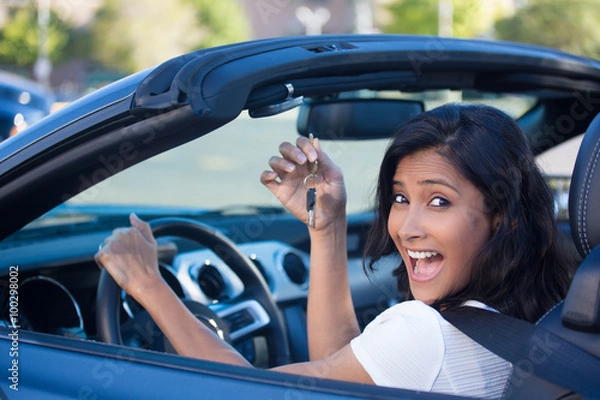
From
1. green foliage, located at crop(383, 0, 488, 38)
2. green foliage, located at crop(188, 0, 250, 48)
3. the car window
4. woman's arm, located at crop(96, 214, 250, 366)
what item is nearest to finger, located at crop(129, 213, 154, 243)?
woman's arm, located at crop(96, 214, 250, 366)

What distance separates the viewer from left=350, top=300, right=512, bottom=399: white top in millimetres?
1552

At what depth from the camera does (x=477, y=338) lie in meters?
1.55

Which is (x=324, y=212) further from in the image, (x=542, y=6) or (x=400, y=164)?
(x=542, y=6)

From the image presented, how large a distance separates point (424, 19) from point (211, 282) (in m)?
44.7

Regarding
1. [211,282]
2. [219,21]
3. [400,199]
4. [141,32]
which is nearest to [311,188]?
[400,199]

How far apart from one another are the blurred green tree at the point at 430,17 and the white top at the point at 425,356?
41.3 m

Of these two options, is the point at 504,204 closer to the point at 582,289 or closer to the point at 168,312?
the point at 582,289

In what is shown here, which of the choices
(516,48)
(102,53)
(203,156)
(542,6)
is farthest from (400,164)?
(102,53)

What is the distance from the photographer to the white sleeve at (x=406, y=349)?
155 centimetres

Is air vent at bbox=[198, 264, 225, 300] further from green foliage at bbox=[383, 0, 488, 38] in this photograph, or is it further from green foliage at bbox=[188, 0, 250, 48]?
green foliage at bbox=[188, 0, 250, 48]

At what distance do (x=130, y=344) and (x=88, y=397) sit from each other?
0.67 meters

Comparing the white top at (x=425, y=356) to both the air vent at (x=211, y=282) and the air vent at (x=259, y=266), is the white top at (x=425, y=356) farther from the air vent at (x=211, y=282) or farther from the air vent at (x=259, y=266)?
the air vent at (x=259, y=266)

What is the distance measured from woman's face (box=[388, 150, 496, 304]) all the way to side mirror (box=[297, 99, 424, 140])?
63cm

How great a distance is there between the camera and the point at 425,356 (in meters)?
1.56
